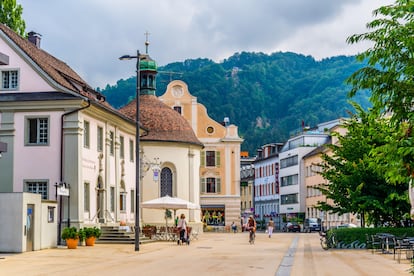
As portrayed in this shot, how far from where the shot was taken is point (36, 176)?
3875 centimetres

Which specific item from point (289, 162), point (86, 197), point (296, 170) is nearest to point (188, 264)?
point (86, 197)

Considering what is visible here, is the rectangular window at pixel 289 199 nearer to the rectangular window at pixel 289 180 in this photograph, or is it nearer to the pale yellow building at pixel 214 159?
the rectangular window at pixel 289 180

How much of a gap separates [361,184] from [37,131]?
16.9 metres

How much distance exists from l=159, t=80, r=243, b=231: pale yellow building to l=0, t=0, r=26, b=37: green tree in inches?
1230

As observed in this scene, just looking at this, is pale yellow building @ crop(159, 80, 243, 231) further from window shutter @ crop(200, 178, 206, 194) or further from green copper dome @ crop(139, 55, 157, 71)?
green copper dome @ crop(139, 55, 157, 71)

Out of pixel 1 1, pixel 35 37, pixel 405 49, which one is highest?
pixel 1 1

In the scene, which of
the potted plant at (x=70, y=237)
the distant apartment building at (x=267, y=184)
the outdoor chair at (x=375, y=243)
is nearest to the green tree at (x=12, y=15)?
the potted plant at (x=70, y=237)

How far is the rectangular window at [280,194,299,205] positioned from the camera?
335 feet

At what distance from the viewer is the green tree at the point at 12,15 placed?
165 feet

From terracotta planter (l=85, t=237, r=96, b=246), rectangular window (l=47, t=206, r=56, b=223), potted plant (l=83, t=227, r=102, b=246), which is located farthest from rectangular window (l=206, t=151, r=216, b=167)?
rectangular window (l=47, t=206, r=56, b=223)

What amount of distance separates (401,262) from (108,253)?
12044mm

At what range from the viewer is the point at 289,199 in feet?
343

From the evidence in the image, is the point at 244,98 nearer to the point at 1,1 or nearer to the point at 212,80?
the point at 212,80

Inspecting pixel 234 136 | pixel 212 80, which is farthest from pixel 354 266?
pixel 212 80
